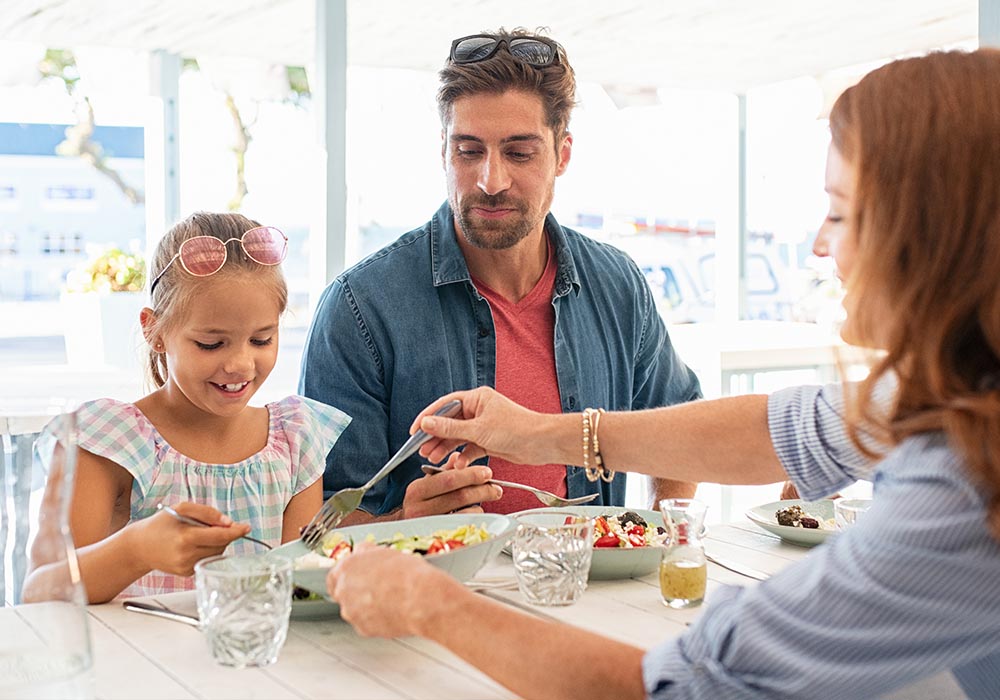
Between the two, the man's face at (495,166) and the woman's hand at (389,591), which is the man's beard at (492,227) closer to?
the man's face at (495,166)

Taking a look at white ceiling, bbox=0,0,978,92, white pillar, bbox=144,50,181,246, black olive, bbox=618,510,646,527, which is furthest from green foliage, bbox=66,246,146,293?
black olive, bbox=618,510,646,527

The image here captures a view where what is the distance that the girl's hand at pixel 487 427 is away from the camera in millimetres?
1543

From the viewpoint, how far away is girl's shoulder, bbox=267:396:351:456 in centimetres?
189

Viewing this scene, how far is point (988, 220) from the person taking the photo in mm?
875

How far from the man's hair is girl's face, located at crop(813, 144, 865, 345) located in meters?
1.13

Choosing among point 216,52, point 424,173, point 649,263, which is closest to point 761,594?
point 216,52

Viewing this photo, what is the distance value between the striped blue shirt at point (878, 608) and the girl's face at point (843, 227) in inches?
4.9

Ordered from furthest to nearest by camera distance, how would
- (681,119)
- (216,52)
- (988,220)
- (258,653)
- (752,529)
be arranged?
(681,119), (216,52), (752,529), (258,653), (988,220)

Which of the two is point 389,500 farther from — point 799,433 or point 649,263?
point 649,263

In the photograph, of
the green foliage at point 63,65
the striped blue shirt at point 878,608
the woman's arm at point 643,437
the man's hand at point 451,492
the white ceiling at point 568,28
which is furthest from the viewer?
the green foliage at point 63,65

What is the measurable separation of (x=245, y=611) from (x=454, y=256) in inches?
43.7

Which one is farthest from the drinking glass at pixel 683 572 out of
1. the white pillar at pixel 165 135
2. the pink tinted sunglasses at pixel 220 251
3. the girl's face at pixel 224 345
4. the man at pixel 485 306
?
the white pillar at pixel 165 135

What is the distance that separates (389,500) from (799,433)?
3.10 ft

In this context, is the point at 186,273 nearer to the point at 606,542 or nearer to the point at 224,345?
the point at 224,345
